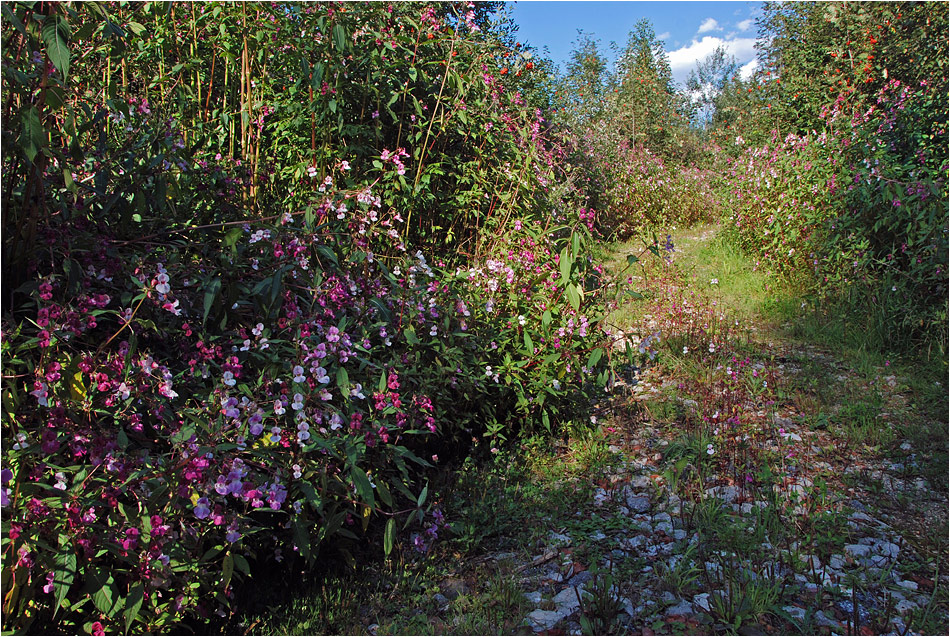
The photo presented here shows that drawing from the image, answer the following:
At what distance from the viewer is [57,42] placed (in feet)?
4.34

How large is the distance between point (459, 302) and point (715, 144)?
507 inches

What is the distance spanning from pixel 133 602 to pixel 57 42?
1.28 m

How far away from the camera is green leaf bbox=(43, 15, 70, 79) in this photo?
51.2 inches

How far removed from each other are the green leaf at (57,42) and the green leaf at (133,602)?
1.18 meters

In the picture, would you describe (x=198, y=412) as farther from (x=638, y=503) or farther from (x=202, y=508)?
(x=638, y=503)

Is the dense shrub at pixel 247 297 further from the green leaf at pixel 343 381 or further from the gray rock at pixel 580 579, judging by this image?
the gray rock at pixel 580 579

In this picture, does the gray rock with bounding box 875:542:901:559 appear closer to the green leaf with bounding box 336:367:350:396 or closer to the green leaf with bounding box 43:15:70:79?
the green leaf with bounding box 336:367:350:396

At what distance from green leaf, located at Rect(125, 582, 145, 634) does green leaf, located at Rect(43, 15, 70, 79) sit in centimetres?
118

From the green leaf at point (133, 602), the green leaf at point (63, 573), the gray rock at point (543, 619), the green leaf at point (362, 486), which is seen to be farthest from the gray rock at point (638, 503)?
the green leaf at point (63, 573)

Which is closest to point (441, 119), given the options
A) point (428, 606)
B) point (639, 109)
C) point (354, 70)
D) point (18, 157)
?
point (354, 70)

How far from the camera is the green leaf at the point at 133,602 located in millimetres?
1420

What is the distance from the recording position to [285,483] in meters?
1.65

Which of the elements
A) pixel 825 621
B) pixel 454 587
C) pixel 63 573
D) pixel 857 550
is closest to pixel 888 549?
pixel 857 550

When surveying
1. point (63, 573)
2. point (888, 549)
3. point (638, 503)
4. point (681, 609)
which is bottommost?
point (888, 549)
